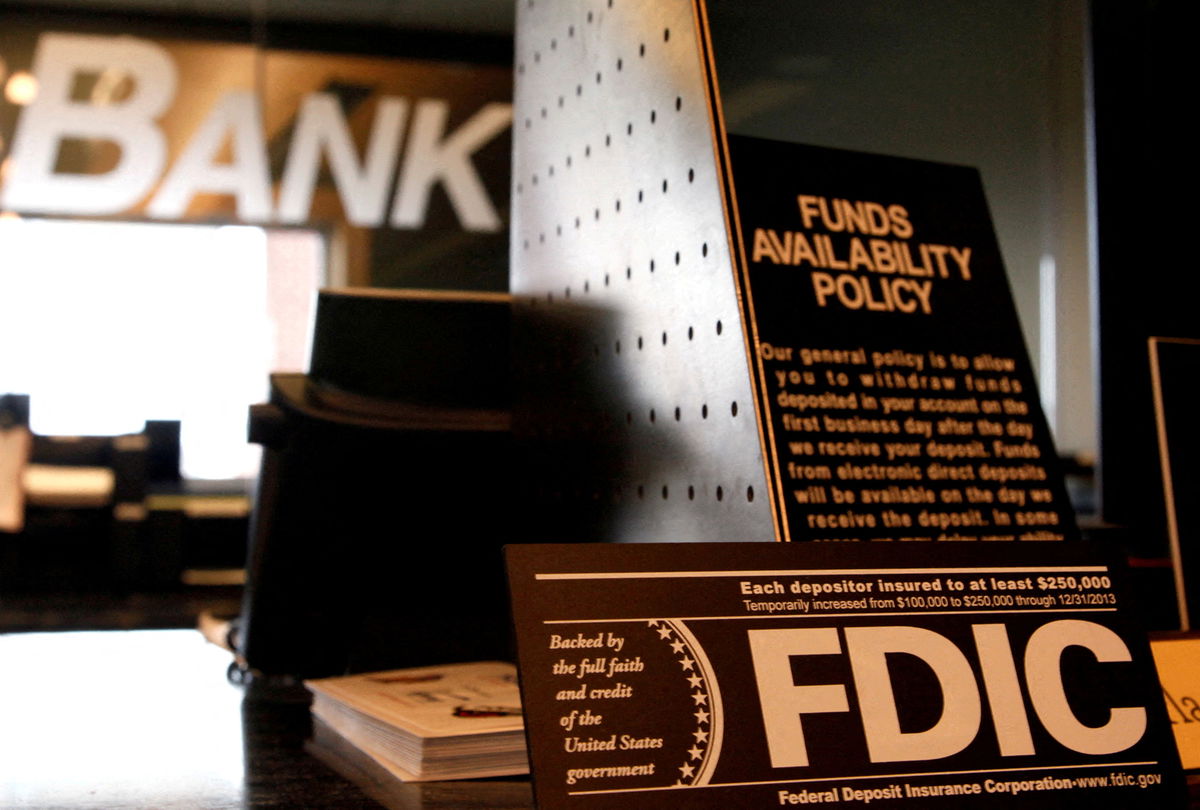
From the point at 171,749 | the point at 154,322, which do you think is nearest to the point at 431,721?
the point at 171,749

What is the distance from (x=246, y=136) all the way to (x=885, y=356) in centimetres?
594

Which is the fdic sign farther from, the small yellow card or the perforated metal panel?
the small yellow card

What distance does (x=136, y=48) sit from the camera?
20.5 ft

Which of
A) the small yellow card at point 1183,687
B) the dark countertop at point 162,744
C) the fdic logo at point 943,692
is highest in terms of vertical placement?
the fdic logo at point 943,692

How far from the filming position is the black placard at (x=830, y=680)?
0.55 meters

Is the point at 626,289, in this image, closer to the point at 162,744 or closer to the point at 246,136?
the point at 162,744

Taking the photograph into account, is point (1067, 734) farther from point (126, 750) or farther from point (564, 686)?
point (126, 750)

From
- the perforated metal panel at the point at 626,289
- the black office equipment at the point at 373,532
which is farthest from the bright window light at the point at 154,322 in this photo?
the perforated metal panel at the point at 626,289

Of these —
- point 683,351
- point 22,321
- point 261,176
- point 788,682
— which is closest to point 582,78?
point 683,351

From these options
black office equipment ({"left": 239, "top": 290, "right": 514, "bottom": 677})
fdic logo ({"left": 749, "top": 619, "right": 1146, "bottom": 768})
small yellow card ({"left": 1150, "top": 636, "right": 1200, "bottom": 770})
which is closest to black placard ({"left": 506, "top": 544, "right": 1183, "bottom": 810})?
fdic logo ({"left": 749, "top": 619, "right": 1146, "bottom": 768})

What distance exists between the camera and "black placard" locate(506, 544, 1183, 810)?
0.55 metres

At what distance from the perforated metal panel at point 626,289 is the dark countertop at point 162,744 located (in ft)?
0.82

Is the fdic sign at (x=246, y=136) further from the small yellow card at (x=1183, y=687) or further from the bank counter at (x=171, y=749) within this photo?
the small yellow card at (x=1183, y=687)

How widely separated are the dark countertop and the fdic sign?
17.2 ft
